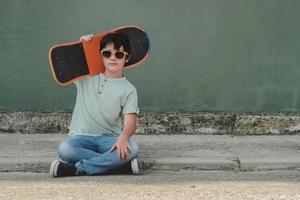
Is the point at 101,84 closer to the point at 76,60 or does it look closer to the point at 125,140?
the point at 76,60

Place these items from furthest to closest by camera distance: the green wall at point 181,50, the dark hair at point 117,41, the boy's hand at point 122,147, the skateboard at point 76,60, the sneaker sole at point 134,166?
the green wall at point 181,50, the skateboard at point 76,60, the dark hair at point 117,41, the sneaker sole at point 134,166, the boy's hand at point 122,147

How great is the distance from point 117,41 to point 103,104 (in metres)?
0.50

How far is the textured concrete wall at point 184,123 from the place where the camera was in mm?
6777

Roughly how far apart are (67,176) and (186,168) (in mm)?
983

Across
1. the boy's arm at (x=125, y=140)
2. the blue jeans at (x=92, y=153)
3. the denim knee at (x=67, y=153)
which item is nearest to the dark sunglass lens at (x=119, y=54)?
the boy's arm at (x=125, y=140)

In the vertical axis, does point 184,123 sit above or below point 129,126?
below

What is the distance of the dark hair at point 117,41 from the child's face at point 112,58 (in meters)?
0.03

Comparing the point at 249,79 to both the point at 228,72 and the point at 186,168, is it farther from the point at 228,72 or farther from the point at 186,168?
the point at 186,168

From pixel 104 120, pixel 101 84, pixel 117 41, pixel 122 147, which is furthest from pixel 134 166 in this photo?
pixel 117 41

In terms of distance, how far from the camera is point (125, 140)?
16.3 ft

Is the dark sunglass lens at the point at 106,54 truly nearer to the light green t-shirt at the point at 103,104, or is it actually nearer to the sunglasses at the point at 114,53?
the sunglasses at the point at 114,53

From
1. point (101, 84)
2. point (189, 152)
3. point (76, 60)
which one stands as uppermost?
point (76, 60)

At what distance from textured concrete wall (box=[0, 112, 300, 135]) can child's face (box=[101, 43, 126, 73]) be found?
5.50ft

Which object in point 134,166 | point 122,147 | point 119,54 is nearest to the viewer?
point 122,147
